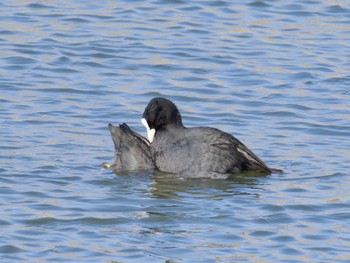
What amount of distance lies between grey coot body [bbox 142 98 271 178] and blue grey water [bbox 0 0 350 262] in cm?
19

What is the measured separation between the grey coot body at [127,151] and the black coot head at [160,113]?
0.26 m

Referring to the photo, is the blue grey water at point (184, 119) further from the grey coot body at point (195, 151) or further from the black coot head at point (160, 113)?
the black coot head at point (160, 113)

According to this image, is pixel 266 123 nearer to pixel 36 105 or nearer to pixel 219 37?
pixel 36 105

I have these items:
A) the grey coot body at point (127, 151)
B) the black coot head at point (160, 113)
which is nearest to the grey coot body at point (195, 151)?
the black coot head at point (160, 113)

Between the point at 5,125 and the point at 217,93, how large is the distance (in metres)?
2.93

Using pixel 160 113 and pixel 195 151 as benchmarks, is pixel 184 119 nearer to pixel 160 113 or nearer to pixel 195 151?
pixel 160 113

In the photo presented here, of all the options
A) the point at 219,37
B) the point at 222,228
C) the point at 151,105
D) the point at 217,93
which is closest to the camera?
the point at 222,228

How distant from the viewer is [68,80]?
1417 cm

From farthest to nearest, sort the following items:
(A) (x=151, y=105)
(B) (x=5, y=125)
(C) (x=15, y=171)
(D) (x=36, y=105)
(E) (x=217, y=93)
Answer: (E) (x=217, y=93) < (D) (x=36, y=105) < (B) (x=5, y=125) < (A) (x=151, y=105) < (C) (x=15, y=171)

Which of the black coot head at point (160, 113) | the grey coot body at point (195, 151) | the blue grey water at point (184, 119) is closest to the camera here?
the blue grey water at point (184, 119)

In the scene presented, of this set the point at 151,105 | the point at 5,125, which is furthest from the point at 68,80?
the point at 151,105

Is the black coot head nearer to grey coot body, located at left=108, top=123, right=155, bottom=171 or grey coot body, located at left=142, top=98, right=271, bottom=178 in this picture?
grey coot body, located at left=142, top=98, right=271, bottom=178

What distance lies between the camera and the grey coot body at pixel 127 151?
36.6ft

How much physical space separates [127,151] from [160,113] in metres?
0.55
